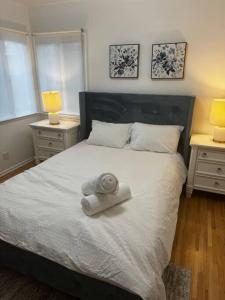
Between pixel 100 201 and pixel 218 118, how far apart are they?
1699 mm

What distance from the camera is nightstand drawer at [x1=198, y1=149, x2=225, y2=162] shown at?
2.33 metres

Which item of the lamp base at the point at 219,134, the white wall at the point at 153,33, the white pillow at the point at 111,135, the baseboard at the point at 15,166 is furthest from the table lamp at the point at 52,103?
the lamp base at the point at 219,134

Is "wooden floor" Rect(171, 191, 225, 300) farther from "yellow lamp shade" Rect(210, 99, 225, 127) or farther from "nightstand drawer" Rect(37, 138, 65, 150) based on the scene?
"nightstand drawer" Rect(37, 138, 65, 150)

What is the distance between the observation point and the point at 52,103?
314 centimetres

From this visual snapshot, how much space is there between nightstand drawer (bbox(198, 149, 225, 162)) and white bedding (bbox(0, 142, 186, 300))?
0.56 meters

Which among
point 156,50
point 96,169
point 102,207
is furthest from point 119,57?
point 102,207

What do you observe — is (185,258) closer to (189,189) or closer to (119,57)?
(189,189)

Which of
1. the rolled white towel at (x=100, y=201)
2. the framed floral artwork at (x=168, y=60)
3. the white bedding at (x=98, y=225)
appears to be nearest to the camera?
the white bedding at (x=98, y=225)

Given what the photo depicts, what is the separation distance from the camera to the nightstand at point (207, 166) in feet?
7.69

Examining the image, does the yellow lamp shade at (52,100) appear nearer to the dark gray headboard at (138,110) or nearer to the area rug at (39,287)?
the dark gray headboard at (138,110)

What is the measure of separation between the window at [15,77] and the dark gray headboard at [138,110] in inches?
38.2

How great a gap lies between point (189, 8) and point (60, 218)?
259 cm

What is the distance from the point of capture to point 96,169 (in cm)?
210

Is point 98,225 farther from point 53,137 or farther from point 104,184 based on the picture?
point 53,137
